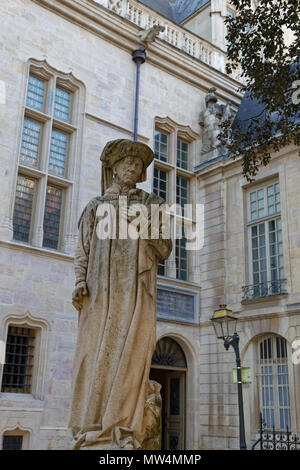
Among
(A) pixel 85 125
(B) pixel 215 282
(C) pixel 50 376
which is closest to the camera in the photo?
(C) pixel 50 376

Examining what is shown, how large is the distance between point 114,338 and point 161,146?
527 inches

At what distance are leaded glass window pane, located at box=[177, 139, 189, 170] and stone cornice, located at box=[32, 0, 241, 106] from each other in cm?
222

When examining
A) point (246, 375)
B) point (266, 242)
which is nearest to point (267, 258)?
point (266, 242)

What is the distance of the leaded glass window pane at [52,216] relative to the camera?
12938mm

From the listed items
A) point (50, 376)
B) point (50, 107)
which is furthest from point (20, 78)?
point (50, 376)

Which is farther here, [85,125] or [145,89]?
[145,89]

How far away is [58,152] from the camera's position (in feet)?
45.2

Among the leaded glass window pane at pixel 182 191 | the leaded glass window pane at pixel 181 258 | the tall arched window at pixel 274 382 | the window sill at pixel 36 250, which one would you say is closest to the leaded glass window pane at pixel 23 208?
the window sill at pixel 36 250

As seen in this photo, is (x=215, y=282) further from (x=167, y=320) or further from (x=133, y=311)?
(x=133, y=311)

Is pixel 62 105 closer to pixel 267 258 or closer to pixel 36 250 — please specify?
pixel 36 250

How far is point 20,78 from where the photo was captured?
13000 millimetres

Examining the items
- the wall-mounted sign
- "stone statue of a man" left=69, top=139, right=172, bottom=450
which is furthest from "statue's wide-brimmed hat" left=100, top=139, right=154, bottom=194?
the wall-mounted sign

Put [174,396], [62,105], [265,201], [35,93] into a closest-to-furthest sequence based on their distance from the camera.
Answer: [35,93]
[62,105]
[265,201]
[174,396]

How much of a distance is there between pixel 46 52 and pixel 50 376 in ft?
28.0
